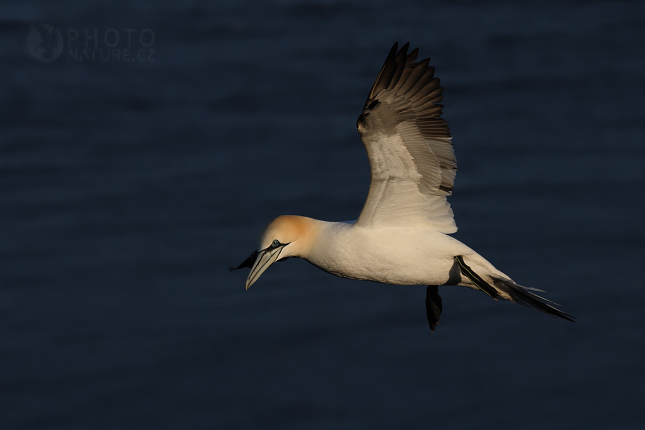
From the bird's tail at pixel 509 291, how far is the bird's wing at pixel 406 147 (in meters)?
0.42

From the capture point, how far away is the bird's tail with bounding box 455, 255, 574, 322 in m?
10.4

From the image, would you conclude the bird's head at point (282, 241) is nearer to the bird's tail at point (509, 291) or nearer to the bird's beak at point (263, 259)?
the bird's beak at point (263, 259)

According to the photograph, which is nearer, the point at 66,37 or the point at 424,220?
the point at 424,220

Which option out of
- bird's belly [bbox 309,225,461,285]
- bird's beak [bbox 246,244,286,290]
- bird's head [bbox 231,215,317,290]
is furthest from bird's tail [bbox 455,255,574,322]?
bird's beak [bbox 246,244,286,290]

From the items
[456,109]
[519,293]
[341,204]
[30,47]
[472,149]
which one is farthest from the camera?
[30,47]

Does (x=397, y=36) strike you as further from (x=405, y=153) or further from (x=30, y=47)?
(x=405, y=153)

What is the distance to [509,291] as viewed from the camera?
34.7ft

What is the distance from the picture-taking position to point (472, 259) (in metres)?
10.6

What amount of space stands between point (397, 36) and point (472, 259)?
12.0 m

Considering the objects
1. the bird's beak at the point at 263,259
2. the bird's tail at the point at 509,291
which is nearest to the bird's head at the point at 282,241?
the bird's beak at the point at 263,259

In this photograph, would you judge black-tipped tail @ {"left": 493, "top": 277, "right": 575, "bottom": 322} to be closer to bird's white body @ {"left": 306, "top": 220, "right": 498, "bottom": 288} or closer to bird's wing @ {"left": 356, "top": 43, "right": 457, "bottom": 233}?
bird's white body @ {"left": 306, "top": 220, "right": 498, "bottom": 288}

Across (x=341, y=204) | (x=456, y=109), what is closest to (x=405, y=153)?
(x=341, y=204)

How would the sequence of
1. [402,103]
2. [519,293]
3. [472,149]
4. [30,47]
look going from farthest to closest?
[30,47] → [472,149] → [519,293] → [402,103]

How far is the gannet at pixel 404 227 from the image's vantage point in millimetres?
9828
